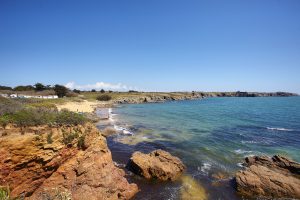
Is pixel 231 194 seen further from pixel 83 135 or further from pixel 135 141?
pixel 135 141

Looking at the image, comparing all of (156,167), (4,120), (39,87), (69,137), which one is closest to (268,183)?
(156,167)

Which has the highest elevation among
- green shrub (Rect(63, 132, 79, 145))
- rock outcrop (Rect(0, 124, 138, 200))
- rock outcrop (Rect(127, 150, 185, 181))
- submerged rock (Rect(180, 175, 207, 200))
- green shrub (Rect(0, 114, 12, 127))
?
green shrub (Rect(0, 114, 12, 127))

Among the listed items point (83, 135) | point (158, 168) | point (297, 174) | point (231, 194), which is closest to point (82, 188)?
point (83, 135)

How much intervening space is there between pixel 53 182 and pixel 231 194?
13.5 metres

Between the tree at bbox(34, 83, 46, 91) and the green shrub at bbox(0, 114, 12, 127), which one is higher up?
the tree at bbox(34, 83, 46, 91)

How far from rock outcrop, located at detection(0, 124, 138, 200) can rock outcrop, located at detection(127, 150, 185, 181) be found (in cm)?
275

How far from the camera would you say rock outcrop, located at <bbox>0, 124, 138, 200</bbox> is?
11.7m

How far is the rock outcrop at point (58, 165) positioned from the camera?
11719mm

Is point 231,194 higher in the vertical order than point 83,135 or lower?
lower

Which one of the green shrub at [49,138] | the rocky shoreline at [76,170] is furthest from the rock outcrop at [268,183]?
the green shrub at [49,138]

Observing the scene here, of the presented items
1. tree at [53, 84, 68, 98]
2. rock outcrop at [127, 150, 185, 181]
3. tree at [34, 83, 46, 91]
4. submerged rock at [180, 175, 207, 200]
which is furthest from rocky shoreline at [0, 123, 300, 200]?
tree at [34, 83, 46, 91]

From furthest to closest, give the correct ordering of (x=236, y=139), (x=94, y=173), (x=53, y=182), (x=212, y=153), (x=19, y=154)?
(x=236, y=139) < (x=212, y=153) < (x=94, y=173) < (x=53, y=182) < (x=19, y=154)

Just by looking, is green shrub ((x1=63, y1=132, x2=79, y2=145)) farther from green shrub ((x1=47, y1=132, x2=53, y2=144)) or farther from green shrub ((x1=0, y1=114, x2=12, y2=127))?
green shrub ((x1=0, y1=114, x2=12, y2=127))

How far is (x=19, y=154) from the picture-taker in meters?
11.8
